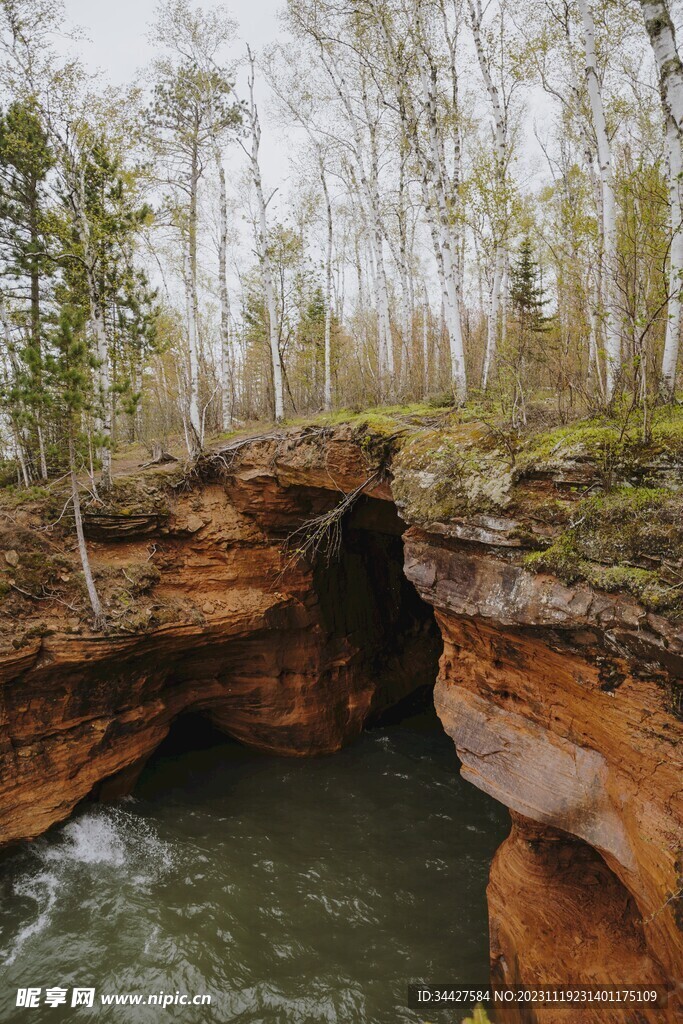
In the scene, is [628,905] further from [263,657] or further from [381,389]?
[381,389]

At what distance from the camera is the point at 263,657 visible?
9.61 m

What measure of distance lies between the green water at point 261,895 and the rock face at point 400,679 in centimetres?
81

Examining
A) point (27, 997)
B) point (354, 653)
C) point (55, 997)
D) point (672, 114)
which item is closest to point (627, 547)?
point (672, 114)

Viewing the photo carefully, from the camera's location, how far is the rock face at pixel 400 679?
400 cm

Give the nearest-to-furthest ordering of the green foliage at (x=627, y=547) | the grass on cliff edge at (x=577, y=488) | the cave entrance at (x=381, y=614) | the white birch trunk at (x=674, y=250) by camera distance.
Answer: the green foliage at (x=627, y=547)
the grass on cliff edge at (x=577, y=488)
the white birch trunk at (x=674, y=250)
the cave entrance at (x=381, y=614)

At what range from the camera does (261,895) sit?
6.91 metres

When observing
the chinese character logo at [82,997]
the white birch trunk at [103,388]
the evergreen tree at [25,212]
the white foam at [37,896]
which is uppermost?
the evergreen tree at [25,212]

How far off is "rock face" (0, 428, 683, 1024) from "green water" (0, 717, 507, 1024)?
0.81 metres

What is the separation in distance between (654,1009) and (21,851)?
8.22 m

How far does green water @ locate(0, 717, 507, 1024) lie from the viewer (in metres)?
5.79

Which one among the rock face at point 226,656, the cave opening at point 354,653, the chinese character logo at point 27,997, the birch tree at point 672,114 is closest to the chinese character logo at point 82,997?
the chinese character logo at point 27,997

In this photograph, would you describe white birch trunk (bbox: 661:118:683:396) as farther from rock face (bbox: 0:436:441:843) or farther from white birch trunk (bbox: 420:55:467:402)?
rock face (bbox: 0:436:441:843)

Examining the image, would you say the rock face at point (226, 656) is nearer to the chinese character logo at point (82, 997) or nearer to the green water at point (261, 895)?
the green water at point (261, 895)

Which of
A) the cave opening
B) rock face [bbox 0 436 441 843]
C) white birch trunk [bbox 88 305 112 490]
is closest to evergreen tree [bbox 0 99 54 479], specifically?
white birch trunk [bbox 88 305 112 490]
